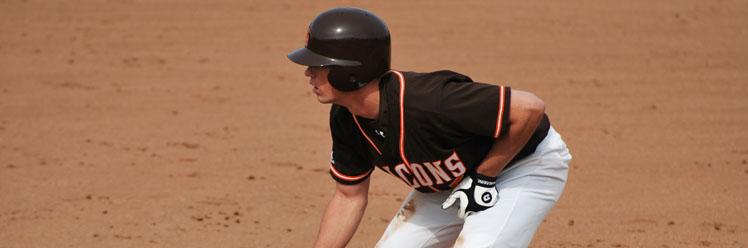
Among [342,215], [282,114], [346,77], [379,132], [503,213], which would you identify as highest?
[346,77]

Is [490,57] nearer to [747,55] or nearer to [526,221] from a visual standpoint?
[747,55]

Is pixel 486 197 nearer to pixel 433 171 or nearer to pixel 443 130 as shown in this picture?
pixel 433 171

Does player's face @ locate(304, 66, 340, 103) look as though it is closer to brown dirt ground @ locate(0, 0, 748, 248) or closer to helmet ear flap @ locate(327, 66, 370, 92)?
helmet ear flap @ locate(327, 66, 370, 92)

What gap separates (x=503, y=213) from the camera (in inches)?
168

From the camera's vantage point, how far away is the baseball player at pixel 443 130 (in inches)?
160

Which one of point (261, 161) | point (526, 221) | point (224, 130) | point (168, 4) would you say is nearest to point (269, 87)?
point (224, 130)

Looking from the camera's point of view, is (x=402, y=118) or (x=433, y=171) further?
(x=433, y=171)

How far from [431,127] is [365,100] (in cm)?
27

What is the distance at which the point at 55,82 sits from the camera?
966cm

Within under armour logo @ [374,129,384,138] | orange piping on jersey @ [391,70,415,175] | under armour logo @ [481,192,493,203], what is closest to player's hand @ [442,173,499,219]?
under armour logo @ [481,192,493,203]

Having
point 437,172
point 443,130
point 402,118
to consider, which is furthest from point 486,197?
point 402,118

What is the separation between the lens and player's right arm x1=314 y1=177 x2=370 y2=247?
4648 millimetres

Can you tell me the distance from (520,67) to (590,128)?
1574 millimetres

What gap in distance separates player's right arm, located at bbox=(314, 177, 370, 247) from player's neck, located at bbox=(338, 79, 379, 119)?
0.48 m
